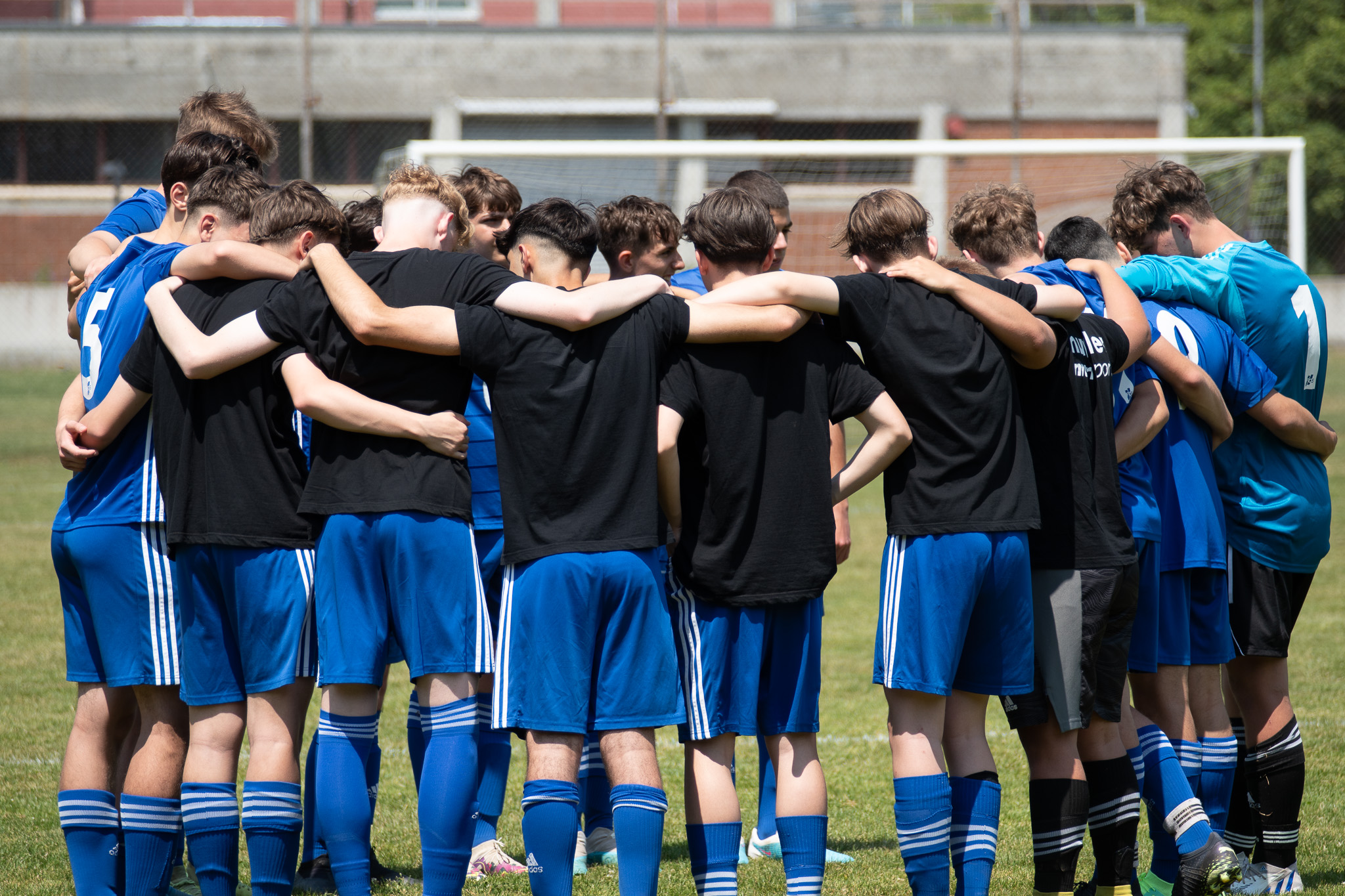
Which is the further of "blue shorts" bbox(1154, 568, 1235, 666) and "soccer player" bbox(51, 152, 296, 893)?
"blue shorts" bbox(1154, 568, 1235, 666)

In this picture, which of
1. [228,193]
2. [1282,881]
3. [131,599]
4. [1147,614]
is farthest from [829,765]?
[228,193]

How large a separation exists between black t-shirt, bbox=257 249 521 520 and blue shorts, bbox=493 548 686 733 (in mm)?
332

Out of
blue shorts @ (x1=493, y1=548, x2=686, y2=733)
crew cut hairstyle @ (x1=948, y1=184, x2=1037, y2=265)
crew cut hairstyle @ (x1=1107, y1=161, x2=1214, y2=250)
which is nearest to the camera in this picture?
blue shorts @ (x1=493, y1=548, x2=686, y2=733)

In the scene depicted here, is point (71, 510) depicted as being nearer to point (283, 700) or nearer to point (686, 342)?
point (283, 700)

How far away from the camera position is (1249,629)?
14.3ft

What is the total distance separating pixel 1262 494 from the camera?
4352 millimetres

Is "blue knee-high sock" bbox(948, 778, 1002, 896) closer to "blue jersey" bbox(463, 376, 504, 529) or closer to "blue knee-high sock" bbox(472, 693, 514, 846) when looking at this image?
"blue knee-high sock" bbox(472, 693, 514, 846)

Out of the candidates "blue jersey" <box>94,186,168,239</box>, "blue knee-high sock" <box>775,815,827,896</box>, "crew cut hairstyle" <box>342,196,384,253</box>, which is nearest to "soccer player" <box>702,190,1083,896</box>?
"blue knee-high sock" <box>775,815,827,896</box>

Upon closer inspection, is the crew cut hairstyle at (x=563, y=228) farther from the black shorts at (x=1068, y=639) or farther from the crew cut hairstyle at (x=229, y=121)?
the black shorts at (x=1068, y=639)

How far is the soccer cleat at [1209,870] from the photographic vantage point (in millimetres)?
3834

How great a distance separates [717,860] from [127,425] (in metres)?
2.11

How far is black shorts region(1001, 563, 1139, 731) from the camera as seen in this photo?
3.69 metres

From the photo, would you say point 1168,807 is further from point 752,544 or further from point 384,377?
point 384,377

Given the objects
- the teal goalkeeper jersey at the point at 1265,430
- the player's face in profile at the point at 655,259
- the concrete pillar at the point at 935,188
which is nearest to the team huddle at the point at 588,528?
the teal goalkeeper jersey at the point at 1265,430
